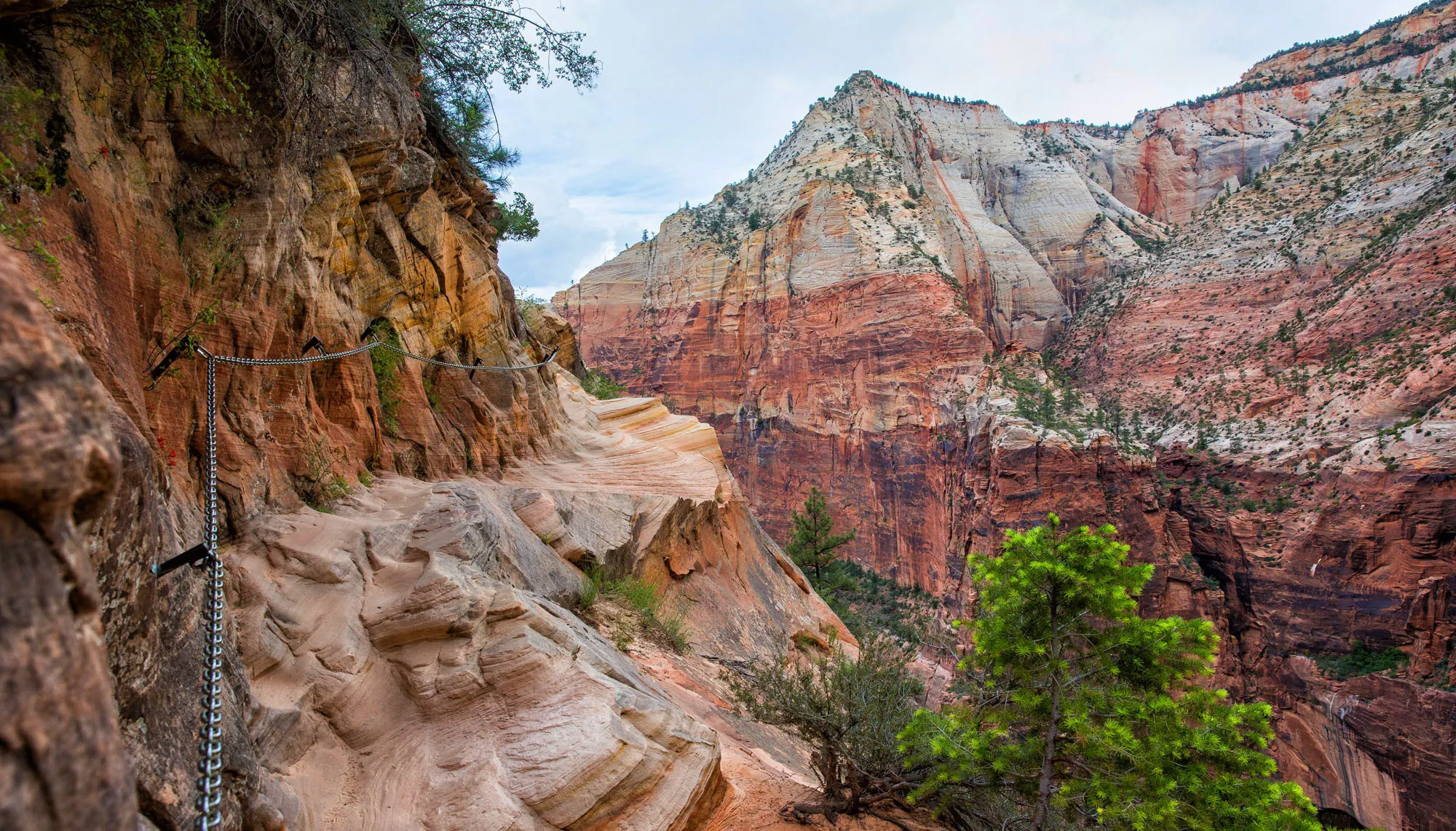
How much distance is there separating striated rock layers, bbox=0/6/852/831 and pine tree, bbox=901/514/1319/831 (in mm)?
2831

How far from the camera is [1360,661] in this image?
1086 inches

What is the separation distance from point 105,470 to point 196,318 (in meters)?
5.04

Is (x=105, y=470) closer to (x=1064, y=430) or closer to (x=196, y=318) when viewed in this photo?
(x=196, y=318)

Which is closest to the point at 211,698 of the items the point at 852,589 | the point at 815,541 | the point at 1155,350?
the point at 815,541

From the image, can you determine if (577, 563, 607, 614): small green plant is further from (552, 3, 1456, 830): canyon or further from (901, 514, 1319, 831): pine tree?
(552, 3, 1456, 830): canyon

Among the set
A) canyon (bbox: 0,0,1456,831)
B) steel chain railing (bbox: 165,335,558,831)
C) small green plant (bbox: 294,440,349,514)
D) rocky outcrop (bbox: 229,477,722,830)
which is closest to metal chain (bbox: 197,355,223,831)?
steel chain railing (bbox: 165,335,558,831)

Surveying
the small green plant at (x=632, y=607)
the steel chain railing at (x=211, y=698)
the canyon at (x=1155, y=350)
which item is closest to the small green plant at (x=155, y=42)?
the steel chain railing at (x=211, y=698)

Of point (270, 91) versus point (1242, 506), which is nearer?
point (270, 91)

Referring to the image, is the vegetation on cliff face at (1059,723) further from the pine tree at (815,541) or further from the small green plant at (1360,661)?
the small green plant at (1360,661)

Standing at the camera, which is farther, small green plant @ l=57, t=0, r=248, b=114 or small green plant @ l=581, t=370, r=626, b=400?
small green plant @ l=581, t=370, r=626, b=400

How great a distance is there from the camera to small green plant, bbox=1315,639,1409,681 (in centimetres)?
2662

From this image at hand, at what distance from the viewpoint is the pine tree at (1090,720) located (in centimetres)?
629

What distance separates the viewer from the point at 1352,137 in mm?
47594

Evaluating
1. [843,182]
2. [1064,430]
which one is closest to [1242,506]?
[1064,430]
